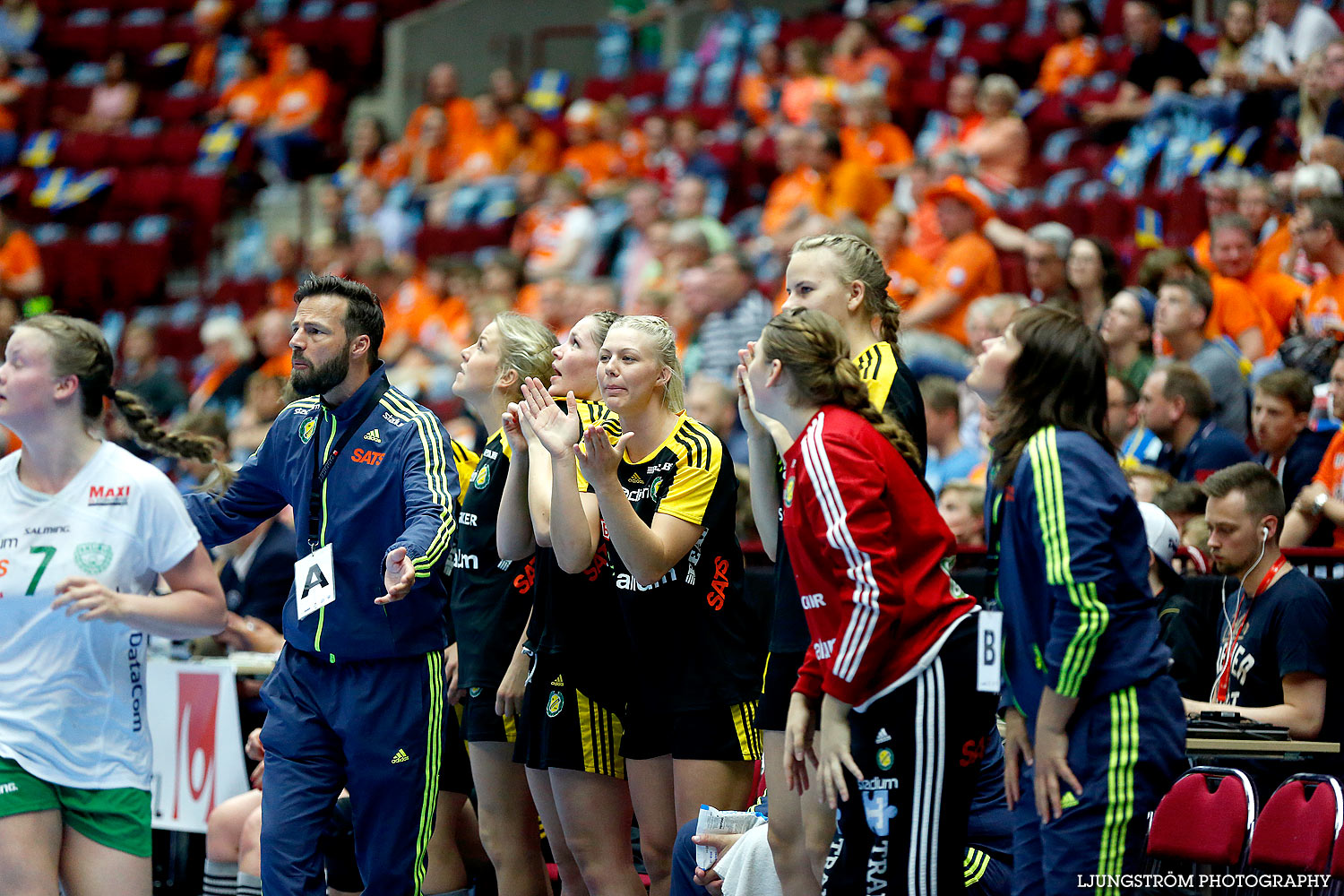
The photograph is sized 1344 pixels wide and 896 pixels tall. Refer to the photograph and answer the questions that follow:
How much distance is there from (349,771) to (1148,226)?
7037mm

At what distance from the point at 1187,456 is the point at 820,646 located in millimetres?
3734

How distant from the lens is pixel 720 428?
803 cm

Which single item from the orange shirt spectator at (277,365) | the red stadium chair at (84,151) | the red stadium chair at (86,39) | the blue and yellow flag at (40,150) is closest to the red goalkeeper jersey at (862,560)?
the orange shirt spectator at (277,365)

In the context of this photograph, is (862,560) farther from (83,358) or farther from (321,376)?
(83,358)

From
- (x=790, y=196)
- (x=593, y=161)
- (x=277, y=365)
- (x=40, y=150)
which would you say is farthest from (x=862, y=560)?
(x=40, y=150)

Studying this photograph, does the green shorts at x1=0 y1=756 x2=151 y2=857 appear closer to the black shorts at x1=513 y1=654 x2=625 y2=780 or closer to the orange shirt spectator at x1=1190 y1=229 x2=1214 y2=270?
the black shorts at x1=513 y1=654 x2=625 y2=780

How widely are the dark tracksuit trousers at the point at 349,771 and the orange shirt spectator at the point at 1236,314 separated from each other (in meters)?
5.16

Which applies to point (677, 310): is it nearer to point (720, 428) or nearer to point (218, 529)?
point (720, 428)

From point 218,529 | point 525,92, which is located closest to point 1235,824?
point 218,529

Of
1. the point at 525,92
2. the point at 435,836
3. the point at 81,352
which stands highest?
the point at 525,92

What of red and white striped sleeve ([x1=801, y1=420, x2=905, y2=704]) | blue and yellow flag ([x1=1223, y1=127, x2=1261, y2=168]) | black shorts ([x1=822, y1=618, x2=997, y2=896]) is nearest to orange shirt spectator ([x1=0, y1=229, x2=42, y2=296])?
blue and yellow flag ([x1=1223, y1=127, x2=1261, y2=168])

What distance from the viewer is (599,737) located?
185 inches

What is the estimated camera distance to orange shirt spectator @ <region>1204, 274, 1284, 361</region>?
8.11m

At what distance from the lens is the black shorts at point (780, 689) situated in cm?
396
